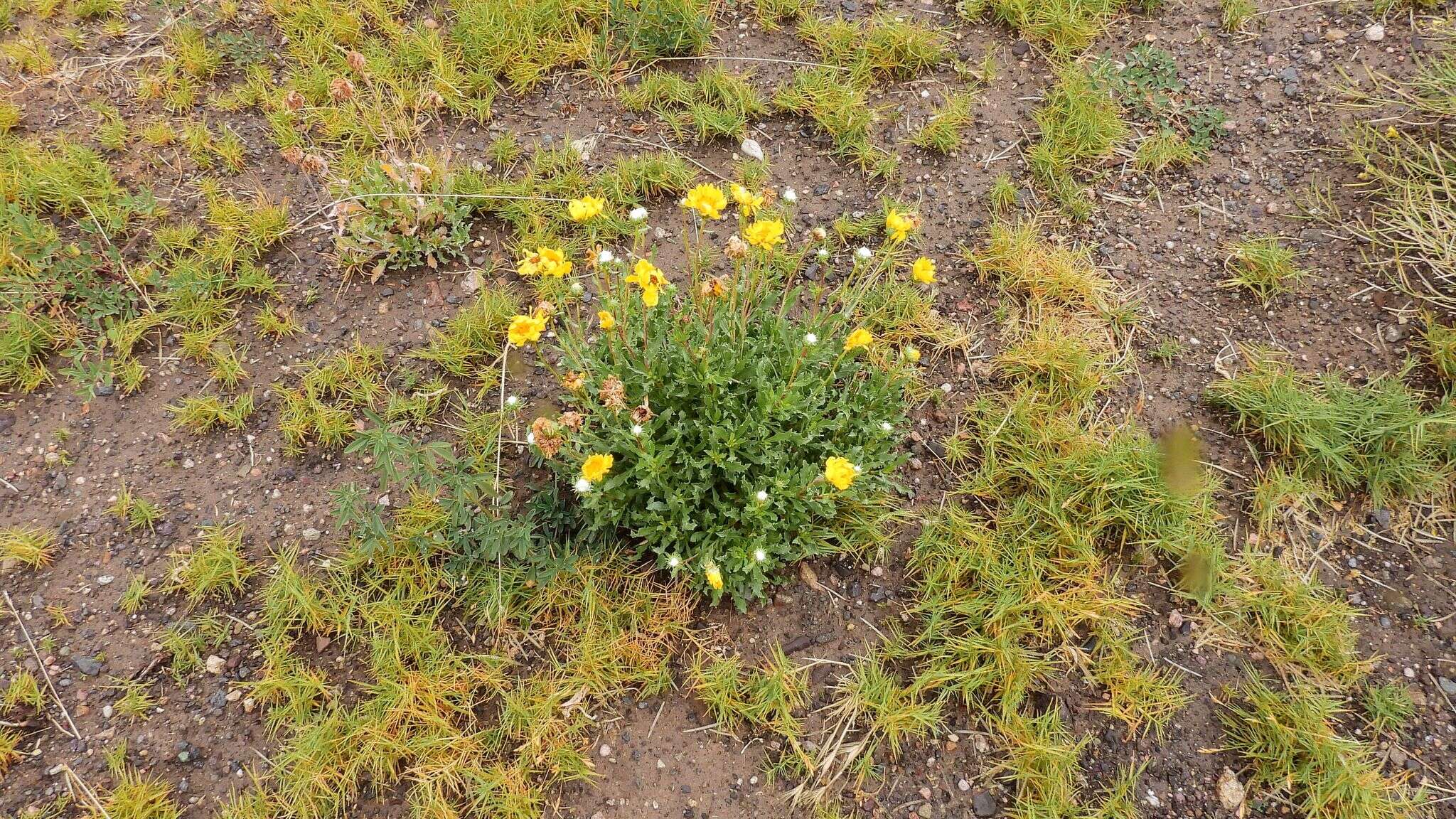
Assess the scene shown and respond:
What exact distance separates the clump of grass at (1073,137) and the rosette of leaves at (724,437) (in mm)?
1508

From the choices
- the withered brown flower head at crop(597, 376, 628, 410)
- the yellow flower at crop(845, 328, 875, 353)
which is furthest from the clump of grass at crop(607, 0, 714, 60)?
the withered brown flower head at crop(597, 376, 628, 410)

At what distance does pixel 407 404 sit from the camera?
9.48 feet

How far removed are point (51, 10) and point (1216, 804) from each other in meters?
6.03

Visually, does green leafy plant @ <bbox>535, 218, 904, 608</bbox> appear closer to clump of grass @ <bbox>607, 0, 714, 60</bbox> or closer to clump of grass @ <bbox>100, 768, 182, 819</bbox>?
clump of grass @ <bbox>100, 768, 182, 819</bbox>

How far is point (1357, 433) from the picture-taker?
271cm

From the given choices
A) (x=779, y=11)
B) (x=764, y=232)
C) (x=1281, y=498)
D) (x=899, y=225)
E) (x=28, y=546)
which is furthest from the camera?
(x=779, y=11)

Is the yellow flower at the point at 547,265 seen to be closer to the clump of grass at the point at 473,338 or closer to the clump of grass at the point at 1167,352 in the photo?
the clump of grass at the point at 473,338

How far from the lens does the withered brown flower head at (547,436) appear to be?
2035mm

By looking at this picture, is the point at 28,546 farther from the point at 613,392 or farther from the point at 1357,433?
the point at 1357,433

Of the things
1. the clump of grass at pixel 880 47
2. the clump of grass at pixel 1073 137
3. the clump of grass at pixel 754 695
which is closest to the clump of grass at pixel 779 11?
the clump of grass at pixel 880 47

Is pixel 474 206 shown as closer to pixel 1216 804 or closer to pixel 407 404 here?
pixel 407 404

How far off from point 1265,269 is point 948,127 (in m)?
1.43

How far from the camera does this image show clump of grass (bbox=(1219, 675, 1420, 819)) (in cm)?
215

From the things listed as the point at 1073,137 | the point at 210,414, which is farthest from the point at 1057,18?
the point at 210,414
